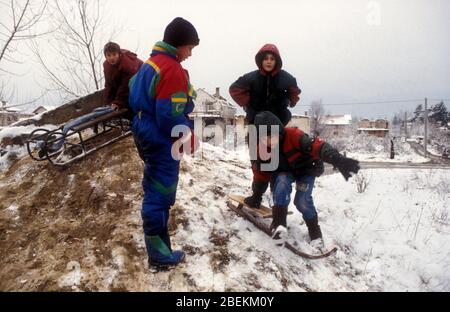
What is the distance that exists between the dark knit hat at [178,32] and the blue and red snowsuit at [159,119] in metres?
0.06

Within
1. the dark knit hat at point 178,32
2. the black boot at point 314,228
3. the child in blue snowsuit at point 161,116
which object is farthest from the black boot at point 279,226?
the dark knit hat at point 178,32

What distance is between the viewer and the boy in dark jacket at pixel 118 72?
514 cm

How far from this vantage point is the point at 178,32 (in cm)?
289

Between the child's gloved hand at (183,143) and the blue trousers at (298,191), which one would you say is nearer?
the child's gloved hand at (183,143)

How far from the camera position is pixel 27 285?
2.69m

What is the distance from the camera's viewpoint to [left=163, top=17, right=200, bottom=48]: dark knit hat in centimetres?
289

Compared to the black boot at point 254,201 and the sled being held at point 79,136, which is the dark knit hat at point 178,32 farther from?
the sled being held at point 79,136

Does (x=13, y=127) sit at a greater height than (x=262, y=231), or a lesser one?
greater

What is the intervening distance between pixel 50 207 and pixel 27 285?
60.9 inches

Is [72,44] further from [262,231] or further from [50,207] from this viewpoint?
[262,231]

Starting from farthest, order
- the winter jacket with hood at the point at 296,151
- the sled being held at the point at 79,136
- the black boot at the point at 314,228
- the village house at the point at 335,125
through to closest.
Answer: the village house at the point at 335,125
the sled being held at the point at 79,136
the black boot at the point at 314,228
the winter jacket with hood at the point at 296,151
